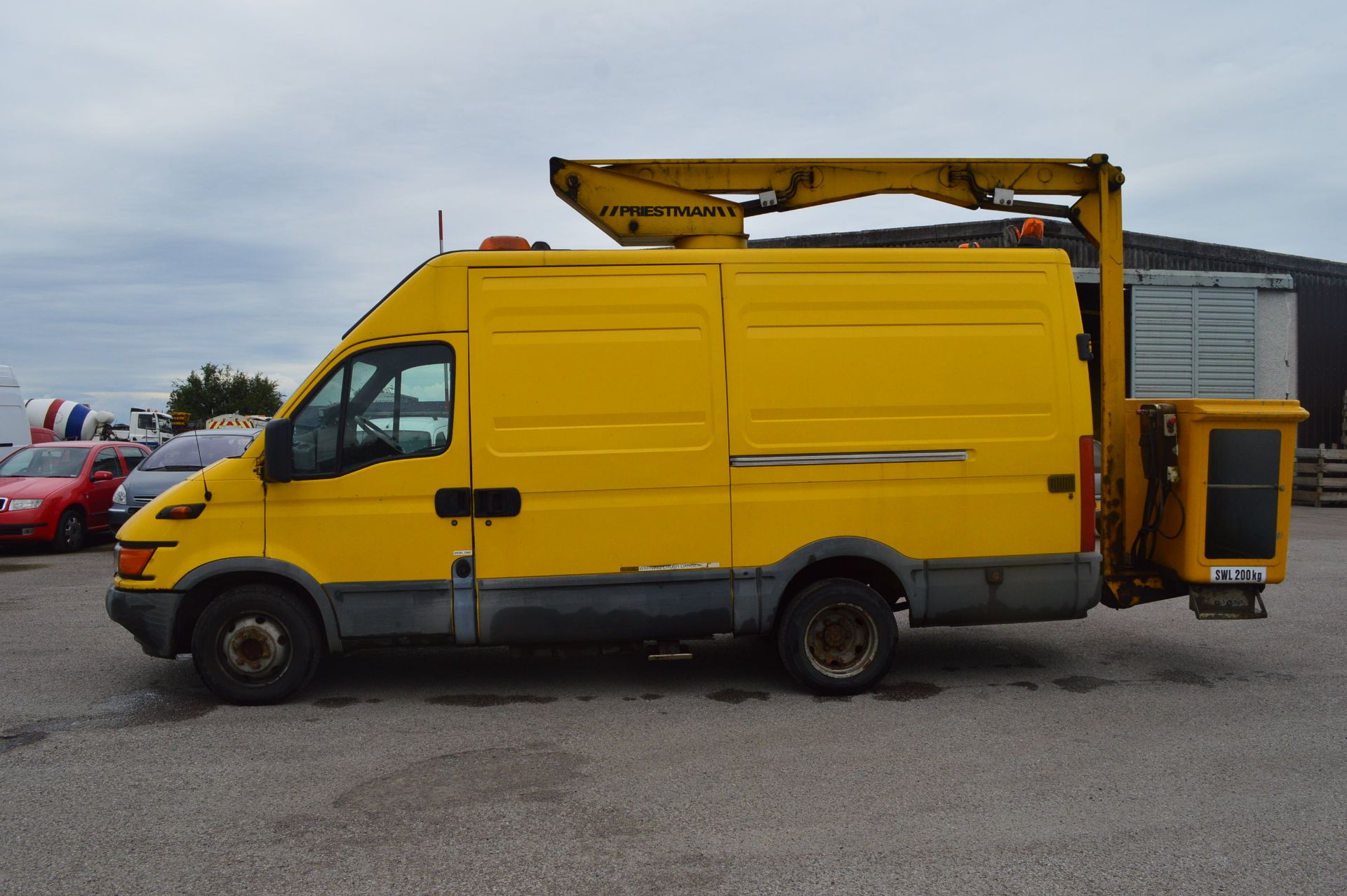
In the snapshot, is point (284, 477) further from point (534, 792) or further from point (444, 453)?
point (534, 792)

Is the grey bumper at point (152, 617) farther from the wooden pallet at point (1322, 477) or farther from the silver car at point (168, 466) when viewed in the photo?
the wooden pallet at point (1322, 477)

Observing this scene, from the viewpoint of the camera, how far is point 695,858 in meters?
3.86

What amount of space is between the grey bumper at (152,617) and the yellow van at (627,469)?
0.04ft

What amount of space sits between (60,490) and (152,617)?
9861mm

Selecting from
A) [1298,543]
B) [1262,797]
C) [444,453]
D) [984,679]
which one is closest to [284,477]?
[444,453]

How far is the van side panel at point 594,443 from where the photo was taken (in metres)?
5.95

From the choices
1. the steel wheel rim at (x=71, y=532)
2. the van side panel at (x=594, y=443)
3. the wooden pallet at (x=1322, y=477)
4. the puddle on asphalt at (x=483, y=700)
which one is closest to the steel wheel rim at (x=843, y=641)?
the van side panel at (x=594, y=443)

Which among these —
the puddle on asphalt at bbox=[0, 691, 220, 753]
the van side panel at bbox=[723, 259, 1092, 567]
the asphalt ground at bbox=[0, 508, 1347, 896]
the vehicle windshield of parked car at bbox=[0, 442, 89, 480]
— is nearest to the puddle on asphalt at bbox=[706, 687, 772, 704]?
the asphalt ground at bbox=[0, 508, 1347, 896]

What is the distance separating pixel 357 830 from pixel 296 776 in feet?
2.71

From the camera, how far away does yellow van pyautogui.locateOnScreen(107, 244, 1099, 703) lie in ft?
19.5

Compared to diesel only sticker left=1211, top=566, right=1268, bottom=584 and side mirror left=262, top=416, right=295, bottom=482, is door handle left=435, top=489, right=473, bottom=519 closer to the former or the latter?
side mirror left=262, top=416, right=295, bottom=482

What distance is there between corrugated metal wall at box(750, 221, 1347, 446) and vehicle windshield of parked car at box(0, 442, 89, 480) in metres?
13.3

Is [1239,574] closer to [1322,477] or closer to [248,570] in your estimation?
[248,570]

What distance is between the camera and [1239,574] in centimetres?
649
